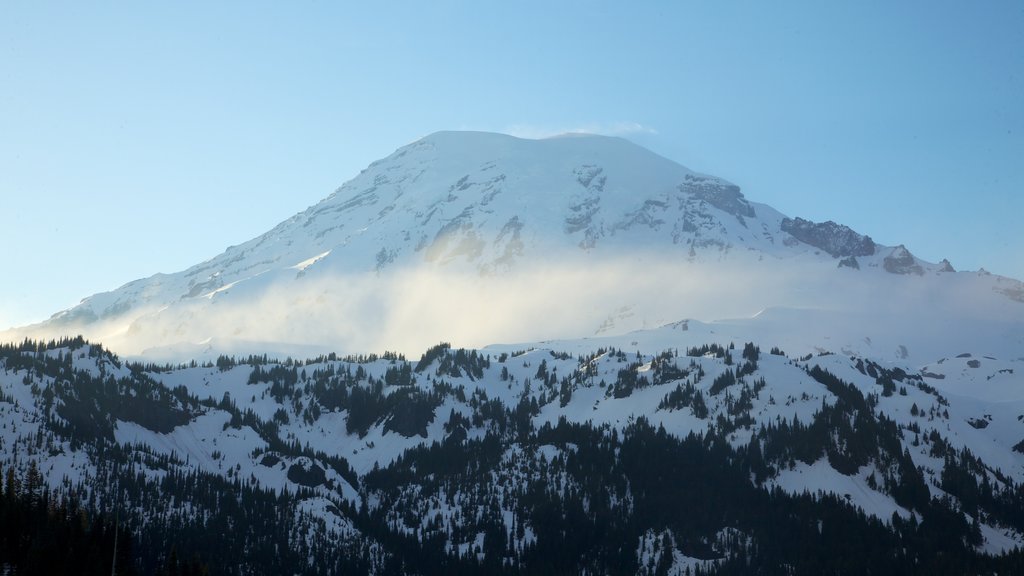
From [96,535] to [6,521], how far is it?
14139 mm

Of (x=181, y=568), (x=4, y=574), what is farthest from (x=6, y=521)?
(x=181, y=568)

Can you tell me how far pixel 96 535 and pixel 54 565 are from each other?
13.7 meters

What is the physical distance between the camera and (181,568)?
193250mm

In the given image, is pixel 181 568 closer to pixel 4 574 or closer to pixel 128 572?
pixel 128 572

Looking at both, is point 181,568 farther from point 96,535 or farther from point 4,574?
point 4,574

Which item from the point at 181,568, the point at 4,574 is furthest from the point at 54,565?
the point at 181,568

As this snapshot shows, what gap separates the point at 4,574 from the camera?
175750 mm

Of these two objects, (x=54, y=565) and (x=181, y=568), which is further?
(x=181, y=568)

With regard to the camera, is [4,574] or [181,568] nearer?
[4,574]

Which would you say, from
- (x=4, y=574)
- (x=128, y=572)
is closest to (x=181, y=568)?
(x=128, y=572)

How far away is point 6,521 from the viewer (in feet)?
611

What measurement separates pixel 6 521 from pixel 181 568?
28.7 metres

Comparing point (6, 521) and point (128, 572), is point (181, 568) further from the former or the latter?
point (6, 521)

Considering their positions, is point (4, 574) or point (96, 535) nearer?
point (4, 574)
